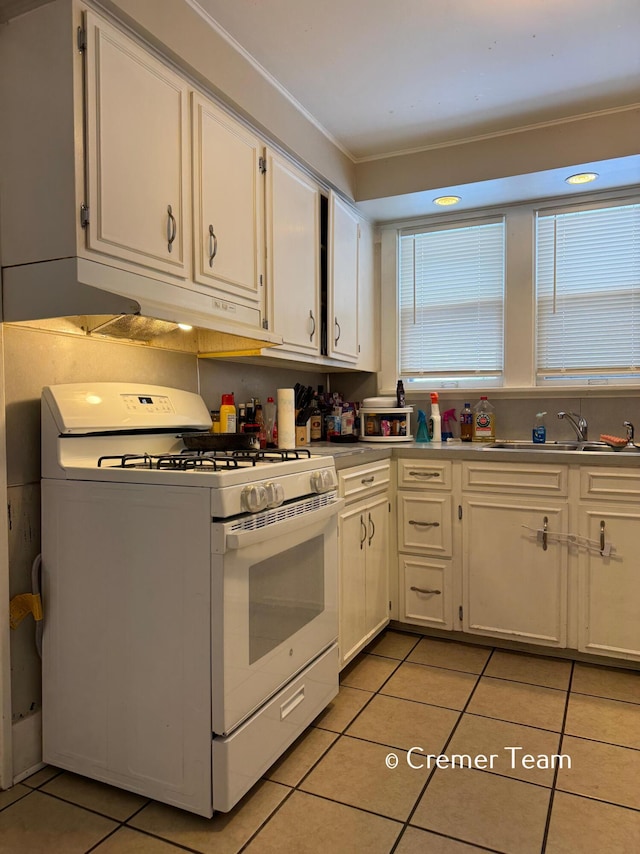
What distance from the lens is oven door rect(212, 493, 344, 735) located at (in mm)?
1515

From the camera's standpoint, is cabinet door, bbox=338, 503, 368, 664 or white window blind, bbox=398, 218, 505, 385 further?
white window blind, bbox=398, 218, 505, 385

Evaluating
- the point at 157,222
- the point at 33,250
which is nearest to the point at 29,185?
the point at 33,250

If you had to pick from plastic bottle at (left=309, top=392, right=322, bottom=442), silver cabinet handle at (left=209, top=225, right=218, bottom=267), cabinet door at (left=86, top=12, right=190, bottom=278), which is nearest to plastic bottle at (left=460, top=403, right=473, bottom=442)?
plastic bottle at (left=309, top=392, right=322, bottom=442)

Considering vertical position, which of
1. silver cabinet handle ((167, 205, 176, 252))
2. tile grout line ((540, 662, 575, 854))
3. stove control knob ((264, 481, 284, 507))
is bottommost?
tile grout line ((540, 662, 575, 854))

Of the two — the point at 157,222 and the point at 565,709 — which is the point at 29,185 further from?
the point at 565,709

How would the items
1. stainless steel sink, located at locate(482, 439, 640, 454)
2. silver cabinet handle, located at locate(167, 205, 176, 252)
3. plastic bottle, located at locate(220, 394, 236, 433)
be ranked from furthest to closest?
stainless steel sink, located at locate(482, 439, 640, 454) → plastic bottle, located at locate(220, 394, 236, 433) → silver cabinet handle, located at locate(167, 205, 176, 252)

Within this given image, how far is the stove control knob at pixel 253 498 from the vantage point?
1.58m

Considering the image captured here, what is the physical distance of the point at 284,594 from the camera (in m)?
1.82

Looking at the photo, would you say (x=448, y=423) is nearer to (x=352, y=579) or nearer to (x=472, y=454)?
(x=472, y=454)

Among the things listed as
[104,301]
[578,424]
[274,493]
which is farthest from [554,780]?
[104,301]

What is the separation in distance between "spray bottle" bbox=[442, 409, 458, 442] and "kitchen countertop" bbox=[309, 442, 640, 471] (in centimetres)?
40

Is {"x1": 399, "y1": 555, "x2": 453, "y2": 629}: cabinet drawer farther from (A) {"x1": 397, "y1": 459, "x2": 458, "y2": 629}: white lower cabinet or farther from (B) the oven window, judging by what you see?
(B) the oven window

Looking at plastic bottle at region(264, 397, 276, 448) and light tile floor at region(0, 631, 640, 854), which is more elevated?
plastic bottle at region(264, 397, 276, 448)

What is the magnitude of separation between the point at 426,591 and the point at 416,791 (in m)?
1.15
